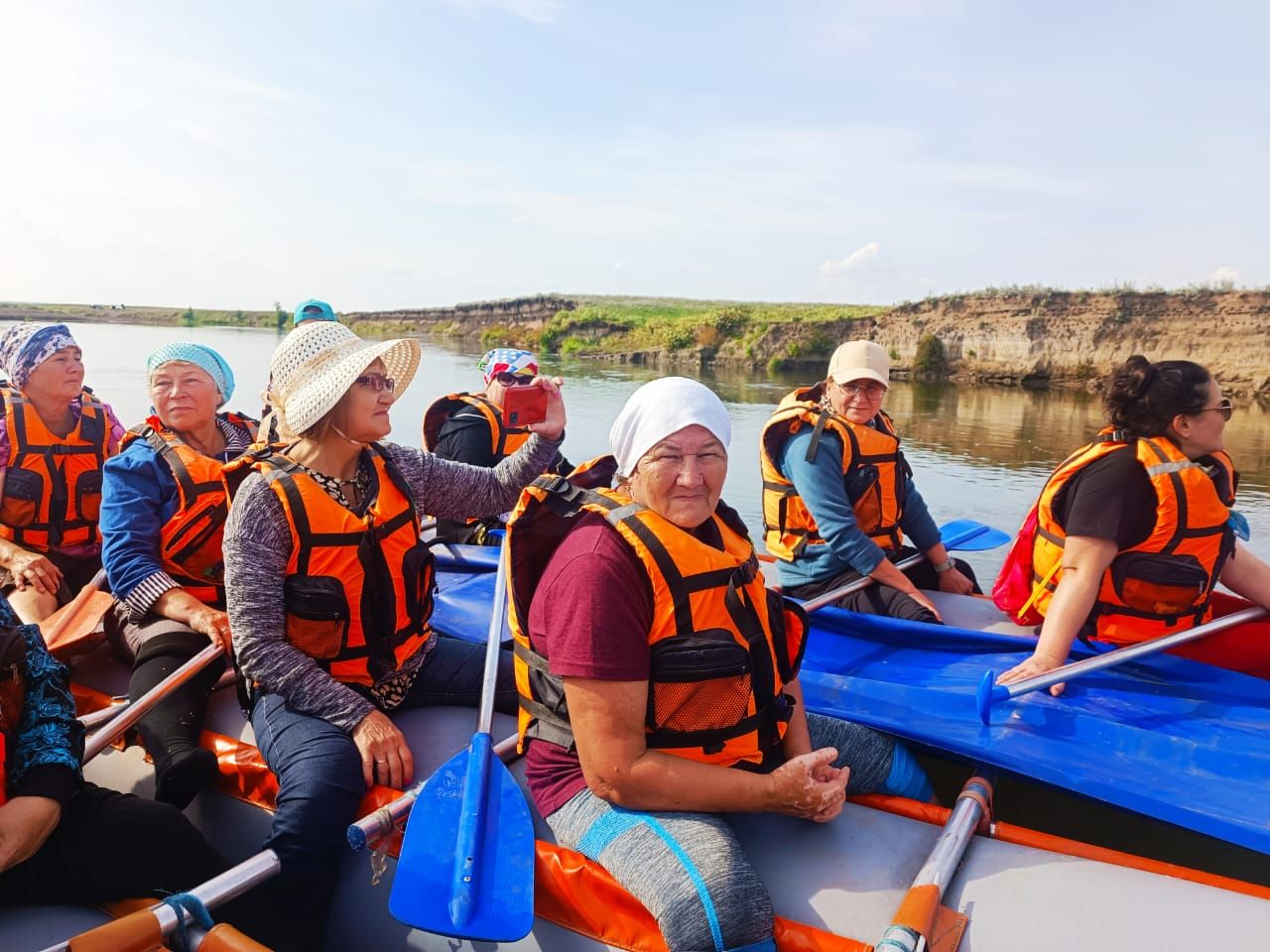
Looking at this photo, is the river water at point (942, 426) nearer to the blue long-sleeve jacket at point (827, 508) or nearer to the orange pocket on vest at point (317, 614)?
the blue long-sleeve jacket at point (827, 508)

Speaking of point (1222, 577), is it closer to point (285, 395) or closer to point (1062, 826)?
point (1062, 826)

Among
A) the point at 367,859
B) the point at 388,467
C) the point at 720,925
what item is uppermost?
the point at 388,467

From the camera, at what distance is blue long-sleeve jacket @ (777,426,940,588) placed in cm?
348

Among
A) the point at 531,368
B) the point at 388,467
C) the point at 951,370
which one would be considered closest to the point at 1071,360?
the point at 951,370

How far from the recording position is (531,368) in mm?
A: 4738

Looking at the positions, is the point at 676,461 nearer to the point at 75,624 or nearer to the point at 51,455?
the point at 75,624

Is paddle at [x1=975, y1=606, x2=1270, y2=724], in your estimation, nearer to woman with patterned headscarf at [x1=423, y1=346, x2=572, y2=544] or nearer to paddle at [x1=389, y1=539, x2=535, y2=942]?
paddle at [x1=389, y1=539, x2=535, y2=942]

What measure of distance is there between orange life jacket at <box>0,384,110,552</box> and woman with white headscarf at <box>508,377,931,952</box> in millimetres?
2836

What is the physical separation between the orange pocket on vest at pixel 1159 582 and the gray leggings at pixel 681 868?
1771 mm

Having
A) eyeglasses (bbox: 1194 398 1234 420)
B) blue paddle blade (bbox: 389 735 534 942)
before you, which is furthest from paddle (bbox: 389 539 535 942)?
eyeglasses (bbox: 1194 398 1234 420)

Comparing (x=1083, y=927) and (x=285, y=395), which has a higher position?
(x=285, y=395)

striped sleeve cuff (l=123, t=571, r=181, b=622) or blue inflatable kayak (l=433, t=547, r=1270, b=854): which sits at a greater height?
striped sleeve cuff (l=123, t=571, r=181, b=622)

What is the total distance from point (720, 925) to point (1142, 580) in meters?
1.99

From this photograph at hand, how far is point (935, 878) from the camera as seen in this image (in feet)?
5.55
